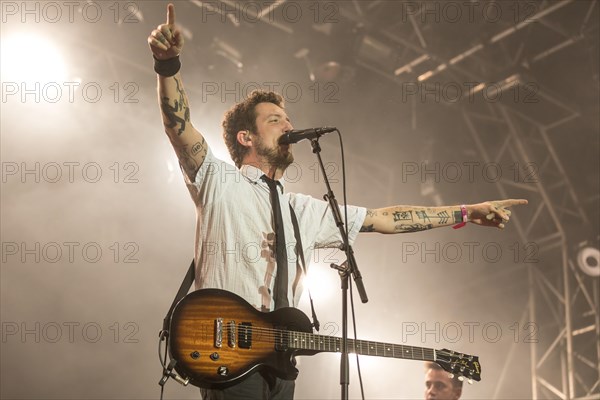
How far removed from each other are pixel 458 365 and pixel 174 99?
217cm

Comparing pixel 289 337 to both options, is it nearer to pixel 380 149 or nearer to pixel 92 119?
pixel 92 119

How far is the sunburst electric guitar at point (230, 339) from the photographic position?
2945mm

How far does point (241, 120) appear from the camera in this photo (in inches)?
158

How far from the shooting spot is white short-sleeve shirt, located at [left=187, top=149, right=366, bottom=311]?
323cm

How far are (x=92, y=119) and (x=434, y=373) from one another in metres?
4.03

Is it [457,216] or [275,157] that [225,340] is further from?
[457,216]

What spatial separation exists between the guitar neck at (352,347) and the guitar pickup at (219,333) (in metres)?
0.32

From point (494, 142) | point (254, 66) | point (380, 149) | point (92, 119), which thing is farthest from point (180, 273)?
point (494, 142)

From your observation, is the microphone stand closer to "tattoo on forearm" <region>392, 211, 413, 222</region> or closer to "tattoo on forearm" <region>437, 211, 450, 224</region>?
"tattoo on forearm" <region>392, 211, 413, 222</region>

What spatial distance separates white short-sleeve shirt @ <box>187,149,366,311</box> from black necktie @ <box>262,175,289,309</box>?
26 millimetres

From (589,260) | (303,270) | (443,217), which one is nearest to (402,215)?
(443,217)

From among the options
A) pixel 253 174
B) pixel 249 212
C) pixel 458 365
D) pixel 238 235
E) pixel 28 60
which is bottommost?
pixel 458 365

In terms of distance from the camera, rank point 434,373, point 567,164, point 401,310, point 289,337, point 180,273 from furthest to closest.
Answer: point 567,164 < point 401,310 < point 180,273 < point 434,373 < point 289,337

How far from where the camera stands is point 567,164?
862 cm
